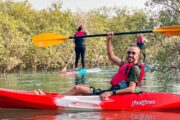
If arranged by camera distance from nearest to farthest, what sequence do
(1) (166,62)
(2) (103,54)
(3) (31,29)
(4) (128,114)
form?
(4) (128,114) < (1) (166,62) < (3) (31,29) < (2) (103,54)

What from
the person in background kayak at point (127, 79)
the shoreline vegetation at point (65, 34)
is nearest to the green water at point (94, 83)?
the shoreline vegetation at point (65, 34)

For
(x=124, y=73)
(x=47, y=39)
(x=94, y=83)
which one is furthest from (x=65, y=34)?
(x=124, y=73)

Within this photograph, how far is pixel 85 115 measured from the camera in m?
6.55

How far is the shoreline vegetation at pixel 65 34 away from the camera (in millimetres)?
10250

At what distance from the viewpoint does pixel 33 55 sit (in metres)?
36.0

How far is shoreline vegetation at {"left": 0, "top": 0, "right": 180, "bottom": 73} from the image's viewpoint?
10250 mm

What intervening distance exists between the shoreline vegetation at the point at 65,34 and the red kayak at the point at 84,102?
2680mm

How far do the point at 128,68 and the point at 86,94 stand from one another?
844 mm

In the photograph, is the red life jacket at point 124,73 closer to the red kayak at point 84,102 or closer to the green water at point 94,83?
the red kayak at point 84,102

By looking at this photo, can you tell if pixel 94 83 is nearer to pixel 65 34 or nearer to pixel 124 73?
pixel 124 73

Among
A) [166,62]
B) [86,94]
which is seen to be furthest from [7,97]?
[166,62]

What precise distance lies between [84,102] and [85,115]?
1.71 ft

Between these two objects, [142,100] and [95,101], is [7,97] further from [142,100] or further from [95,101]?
[142,100]

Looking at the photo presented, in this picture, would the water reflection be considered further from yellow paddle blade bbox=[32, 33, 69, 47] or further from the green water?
yellow paddle blade bbox=[32, 33, 69, 47]
